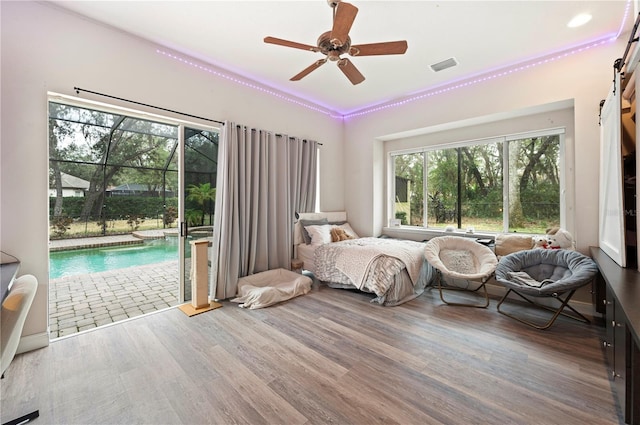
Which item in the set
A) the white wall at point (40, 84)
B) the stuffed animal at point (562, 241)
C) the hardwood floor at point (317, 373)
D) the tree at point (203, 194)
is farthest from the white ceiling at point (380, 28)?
the hardwood floor at point (317, 373)

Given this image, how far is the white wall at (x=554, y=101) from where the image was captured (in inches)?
109

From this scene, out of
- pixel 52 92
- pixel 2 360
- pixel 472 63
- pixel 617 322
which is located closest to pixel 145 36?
pixel 52 92

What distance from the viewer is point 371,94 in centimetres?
418

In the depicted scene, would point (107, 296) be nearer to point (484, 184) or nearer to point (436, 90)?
point (436, 90)

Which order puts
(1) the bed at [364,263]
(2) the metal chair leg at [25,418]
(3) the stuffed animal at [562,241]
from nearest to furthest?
(2) the metal chair leg at [25,418], (3) the stuffed animal at [562,241], (1) the bed at [364,263]

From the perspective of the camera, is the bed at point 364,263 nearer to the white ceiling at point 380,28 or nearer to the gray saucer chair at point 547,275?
the gray saucer chair at point 547,275

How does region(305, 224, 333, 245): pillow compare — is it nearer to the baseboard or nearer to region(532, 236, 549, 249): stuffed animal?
region(532, 236, 549, 249): stuffed animal

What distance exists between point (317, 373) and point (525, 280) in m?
2.29

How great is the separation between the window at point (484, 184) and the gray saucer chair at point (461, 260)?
0.86 meters

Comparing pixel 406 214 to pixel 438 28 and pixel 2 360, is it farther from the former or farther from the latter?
pixel 2 360

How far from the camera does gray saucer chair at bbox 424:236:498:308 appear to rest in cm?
307

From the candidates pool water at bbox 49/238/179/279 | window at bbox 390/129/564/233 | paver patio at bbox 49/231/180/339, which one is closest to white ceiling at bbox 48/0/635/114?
window at bbox 390/129/564/233

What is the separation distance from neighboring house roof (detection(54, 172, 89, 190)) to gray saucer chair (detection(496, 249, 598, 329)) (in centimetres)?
662

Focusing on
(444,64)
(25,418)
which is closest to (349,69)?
(444,64)
